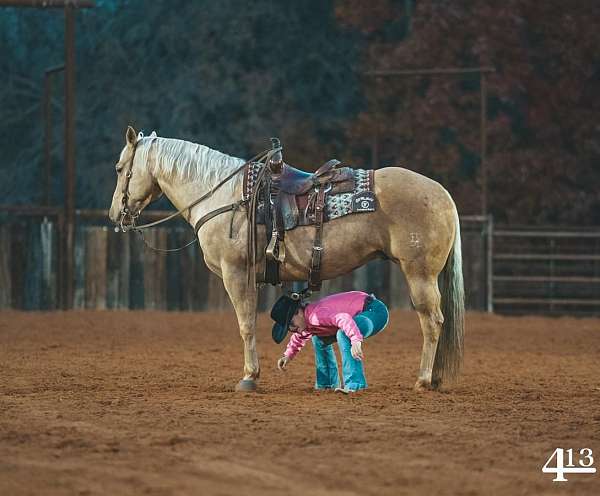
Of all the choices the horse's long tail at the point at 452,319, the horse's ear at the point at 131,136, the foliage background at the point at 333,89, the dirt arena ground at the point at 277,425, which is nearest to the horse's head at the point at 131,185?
the horse's ear at the point at 131,136

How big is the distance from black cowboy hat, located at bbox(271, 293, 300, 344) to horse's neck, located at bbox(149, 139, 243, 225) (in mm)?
933

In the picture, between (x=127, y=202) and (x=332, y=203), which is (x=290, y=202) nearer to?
(x=332, y=203)

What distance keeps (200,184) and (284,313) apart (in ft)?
4.23

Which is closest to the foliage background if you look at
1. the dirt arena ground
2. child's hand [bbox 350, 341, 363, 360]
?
the dirt arena ground

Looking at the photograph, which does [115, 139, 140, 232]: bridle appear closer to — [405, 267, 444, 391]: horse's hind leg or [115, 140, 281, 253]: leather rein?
[115, 140, 281, 253]: leather rein

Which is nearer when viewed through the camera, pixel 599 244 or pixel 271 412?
pixel 271 412

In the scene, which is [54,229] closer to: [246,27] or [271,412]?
[246,27]

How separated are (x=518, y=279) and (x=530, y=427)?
12.0 metres

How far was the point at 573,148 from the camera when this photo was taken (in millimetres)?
21922

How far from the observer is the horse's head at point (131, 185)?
9258 millimetres

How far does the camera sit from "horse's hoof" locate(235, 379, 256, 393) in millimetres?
8656

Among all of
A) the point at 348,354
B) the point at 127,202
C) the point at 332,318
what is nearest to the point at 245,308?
the point at 332,318

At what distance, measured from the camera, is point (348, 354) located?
28.0 ft

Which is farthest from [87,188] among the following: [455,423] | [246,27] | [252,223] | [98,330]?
[455,423]
